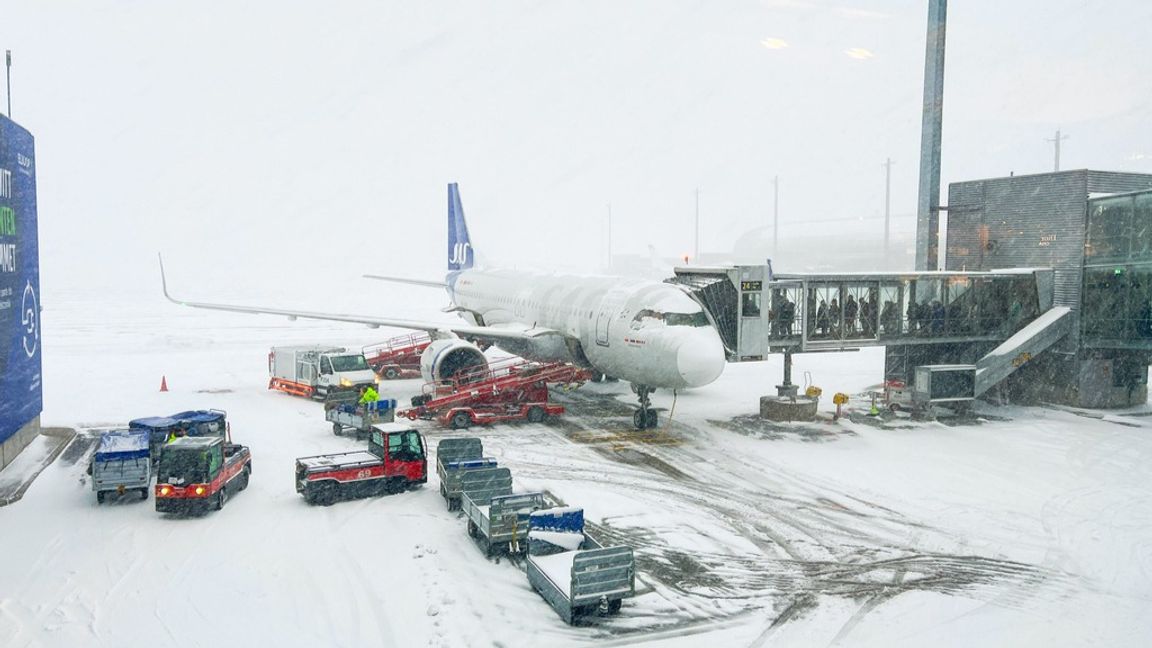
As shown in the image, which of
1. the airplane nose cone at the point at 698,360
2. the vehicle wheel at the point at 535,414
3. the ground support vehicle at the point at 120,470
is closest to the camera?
the ground support vehicle at the point at 120,470

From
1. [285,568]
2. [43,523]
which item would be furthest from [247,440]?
[285,568]

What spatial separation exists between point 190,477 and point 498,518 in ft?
22.9

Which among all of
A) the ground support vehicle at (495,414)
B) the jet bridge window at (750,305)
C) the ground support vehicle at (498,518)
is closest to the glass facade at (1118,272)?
the jet bridge window at (750,305)

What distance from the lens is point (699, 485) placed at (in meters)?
20.4

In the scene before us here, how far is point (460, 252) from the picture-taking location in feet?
162

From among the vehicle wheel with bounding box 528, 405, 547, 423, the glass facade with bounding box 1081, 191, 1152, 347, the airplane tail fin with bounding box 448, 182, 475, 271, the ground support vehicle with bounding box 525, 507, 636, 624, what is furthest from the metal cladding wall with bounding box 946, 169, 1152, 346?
the ground support vehicle with bounding box 525, 507, 636, 624

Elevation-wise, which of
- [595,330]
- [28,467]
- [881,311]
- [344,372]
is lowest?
[28,467]

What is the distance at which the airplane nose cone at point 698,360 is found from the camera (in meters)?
23.9

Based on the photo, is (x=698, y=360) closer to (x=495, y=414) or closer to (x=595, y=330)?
(x=595, y=330)

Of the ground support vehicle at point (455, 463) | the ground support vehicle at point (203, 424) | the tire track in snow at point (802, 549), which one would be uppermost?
the ground support vehicle at point (203, 424)

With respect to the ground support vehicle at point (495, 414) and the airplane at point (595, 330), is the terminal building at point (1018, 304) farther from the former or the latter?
the ground support vehicle at point (495, 414)

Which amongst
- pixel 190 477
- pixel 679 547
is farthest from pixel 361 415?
pixel 679 547

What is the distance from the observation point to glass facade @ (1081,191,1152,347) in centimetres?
3005

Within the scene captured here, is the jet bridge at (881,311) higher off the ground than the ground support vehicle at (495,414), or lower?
higher
